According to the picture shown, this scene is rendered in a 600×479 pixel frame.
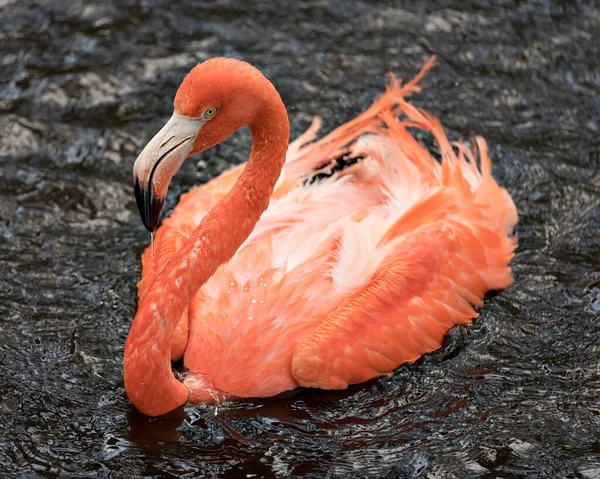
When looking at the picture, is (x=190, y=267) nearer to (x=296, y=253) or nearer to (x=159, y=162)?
(x=159, y=162)

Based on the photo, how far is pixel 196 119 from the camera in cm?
487

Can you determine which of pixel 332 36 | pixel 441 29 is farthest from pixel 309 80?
pixel 441 29

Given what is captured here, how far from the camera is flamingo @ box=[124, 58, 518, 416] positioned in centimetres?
499

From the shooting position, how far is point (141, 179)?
185 inches

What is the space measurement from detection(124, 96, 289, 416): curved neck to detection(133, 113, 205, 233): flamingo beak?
0.36m

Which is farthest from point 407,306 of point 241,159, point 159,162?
point 241,159

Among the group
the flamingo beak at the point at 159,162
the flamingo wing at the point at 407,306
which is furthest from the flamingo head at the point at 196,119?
the flamingo wing at the point at 407,306

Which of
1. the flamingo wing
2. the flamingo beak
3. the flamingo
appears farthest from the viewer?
the flamingo wing

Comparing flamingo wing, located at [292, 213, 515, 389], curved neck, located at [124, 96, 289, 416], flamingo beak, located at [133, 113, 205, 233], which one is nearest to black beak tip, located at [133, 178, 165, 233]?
flamingo beak, located at [133, 113, 205, 233]

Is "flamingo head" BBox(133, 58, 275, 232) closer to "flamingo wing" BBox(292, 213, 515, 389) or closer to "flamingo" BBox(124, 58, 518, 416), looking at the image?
"flamingo" BBox(124, 58, 518, 416)

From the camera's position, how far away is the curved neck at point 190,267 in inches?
197

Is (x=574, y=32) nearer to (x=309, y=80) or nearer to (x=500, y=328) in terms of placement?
(x=309, y=80)

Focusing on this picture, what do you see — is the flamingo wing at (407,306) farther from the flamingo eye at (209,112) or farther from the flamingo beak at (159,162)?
the flamingo eye at (209,112)

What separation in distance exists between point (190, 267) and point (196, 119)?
76cm
